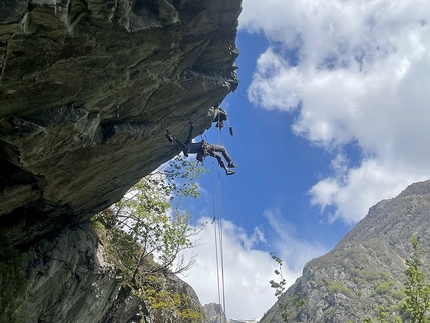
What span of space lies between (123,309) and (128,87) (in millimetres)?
14808

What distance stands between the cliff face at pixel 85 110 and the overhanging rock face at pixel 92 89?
0.11 ft

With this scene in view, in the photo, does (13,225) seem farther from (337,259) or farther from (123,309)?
(337,259)

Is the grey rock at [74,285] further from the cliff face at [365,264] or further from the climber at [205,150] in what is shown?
the cliff face at [365,264]

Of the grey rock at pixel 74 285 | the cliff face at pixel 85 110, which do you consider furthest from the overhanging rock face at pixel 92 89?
the grey rock at pixel 74 285

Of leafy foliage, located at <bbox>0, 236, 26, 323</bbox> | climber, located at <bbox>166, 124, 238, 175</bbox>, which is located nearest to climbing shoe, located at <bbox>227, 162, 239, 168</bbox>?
climber, located at <bbox>166, 124, 238, 175</bbox>

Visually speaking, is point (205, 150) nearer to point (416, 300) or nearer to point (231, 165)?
point (231, 165)

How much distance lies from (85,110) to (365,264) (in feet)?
366

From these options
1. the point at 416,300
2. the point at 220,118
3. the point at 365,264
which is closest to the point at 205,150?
the point at 220,118

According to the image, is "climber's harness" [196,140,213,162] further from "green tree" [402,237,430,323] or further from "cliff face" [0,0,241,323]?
"green tree" [402,237,430,323]

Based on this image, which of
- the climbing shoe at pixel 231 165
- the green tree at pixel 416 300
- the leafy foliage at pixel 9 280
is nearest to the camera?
the green tree at pixel 416 300

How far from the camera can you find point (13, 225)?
1392cm

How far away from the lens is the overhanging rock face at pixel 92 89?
26.2ft

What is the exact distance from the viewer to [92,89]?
10023 millimetres

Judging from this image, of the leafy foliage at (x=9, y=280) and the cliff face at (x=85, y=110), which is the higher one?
the cliff face at (x=85, y=110)
